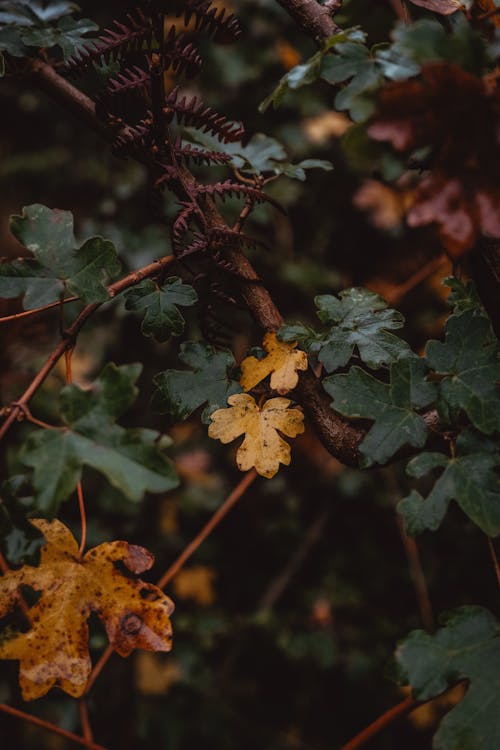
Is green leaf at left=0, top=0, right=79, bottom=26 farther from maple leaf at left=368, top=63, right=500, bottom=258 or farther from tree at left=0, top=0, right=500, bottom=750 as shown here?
maple leaf at left=368, top=63, right=500, bottom=258

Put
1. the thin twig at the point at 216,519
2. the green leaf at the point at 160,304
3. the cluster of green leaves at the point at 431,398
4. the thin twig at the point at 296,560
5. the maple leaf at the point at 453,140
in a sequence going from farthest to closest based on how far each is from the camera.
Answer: the thin twig at the point at 296,560, the thin twig at the point at 216,519, the green leaf at the point at 160,304, the cluster of green leaves at the point at 431,398, the maple leaf at the point at 453,140

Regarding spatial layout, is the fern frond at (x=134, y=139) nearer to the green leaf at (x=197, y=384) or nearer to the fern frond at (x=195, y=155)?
the fern frond at (x=195, y=155)

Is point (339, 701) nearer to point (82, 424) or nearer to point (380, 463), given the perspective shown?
point (380, 463)

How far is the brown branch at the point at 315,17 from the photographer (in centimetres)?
69

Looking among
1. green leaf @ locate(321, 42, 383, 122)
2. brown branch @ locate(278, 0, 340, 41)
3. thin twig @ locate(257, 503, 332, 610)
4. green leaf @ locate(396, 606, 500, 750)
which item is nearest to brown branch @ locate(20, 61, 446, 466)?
brown branch @ locate(278, 0, 340, 41)

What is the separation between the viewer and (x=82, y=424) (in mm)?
580

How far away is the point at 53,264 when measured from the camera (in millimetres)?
678

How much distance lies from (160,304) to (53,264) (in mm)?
131

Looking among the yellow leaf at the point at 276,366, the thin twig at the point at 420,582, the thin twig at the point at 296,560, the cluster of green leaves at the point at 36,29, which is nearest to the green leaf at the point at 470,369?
the yellow leaf at the point at 276,366

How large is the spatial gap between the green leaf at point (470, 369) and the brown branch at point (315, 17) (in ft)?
1.20

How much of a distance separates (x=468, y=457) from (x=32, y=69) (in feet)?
2.43

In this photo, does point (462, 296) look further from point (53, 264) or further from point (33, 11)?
point (33, 11)

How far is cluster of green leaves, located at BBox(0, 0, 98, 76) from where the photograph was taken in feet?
2.52

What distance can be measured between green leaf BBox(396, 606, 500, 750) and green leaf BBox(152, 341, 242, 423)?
0.35 meters
